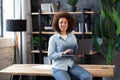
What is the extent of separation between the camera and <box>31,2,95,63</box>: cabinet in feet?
17.2

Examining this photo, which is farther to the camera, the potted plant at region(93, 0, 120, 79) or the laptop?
the potted plant at region(93, 0, 120, 79)

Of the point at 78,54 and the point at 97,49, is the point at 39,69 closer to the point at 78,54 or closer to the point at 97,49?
the point at 78,54

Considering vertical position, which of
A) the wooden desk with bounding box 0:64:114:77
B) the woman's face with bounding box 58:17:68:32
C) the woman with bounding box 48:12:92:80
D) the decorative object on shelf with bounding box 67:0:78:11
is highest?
the decorative object on shelf with bounding box 67:0:78:11

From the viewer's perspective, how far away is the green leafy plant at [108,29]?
4.79 m

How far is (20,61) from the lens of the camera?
520 centimetres

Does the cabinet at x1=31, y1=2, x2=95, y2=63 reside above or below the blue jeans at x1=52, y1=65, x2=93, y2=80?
above

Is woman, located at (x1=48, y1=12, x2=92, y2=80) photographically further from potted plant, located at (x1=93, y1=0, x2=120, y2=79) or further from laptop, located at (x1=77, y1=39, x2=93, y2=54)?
potted plant, located at (x1=93, y1=0, x2=120, y2=79)

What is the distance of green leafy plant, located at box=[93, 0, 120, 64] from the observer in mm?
4793

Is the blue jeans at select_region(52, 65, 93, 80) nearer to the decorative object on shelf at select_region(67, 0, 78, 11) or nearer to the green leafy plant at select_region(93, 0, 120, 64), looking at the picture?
the green leafy plant at select_region(93, 0, 120, 64)

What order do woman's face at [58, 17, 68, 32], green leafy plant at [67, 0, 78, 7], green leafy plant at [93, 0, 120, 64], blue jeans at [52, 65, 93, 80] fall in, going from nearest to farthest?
blue jeans at [52, 65, 93, 80] < woman's face at [58, 17, 68, 32] < green leafy plant at [93, 0, 120, 64] < green leafy plant at [67, 0, 78, 7]

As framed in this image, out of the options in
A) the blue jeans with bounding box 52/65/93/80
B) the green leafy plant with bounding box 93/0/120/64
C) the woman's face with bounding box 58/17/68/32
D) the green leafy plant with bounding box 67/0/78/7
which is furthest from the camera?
the green leafy plant with bounding box 67/0/78/7

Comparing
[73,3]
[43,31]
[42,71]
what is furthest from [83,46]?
[43,31]

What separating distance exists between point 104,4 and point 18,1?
1783mm

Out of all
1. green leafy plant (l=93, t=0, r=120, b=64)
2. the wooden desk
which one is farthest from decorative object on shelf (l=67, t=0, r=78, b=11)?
the wooden desk
